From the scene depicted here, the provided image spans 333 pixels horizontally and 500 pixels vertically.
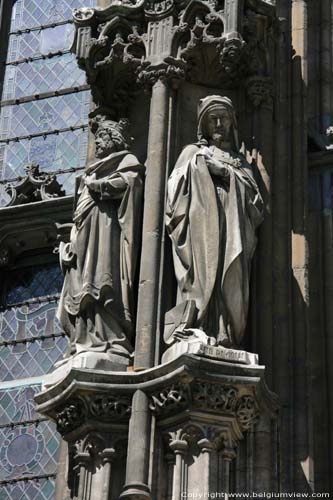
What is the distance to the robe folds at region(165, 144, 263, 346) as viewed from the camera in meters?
16.6

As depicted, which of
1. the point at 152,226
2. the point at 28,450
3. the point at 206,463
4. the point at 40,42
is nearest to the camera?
the point at 206,463

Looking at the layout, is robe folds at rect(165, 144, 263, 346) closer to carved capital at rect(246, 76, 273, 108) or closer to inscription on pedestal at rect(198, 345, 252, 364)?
inscription on pedestal at rect(198, 345, 252, 364)

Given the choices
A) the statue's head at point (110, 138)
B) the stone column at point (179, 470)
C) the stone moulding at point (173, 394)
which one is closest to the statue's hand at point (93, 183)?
the statue's head at point (110, 138)

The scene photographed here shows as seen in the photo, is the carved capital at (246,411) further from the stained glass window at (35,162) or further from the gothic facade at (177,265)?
the stained glass window at (35,162)

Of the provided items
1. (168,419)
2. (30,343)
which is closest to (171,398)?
(168,419)

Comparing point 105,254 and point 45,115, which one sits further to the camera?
point 45,115

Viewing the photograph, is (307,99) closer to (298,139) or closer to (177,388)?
(298,139)

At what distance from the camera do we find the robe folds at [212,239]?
16.6 meters

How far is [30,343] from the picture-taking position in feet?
63.1

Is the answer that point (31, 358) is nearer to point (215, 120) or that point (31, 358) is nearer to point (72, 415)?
point (72, 415)

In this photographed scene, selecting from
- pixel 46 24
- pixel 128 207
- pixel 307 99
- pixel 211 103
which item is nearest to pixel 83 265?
pixel 128 207

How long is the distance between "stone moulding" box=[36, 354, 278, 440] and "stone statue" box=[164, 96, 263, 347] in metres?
0.38

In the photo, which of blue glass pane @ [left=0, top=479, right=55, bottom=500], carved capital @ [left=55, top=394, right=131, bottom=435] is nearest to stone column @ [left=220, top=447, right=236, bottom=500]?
carved capital @ [left=55, top=394, right=131, bottom=435]

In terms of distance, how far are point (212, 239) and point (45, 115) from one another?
185 inches
